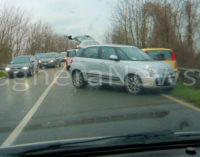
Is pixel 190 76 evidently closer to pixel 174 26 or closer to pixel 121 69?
pixel 121 69

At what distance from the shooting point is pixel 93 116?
7281 millimetres

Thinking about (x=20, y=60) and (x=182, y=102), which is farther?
(x=20, y=60)

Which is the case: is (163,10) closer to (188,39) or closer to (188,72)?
(188,39)

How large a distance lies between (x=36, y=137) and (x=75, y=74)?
7.64 m

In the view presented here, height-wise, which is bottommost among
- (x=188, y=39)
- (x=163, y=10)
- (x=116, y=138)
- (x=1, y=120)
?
(x=1, y=120)

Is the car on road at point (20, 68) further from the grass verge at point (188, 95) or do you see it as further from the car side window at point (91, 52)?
the grass verge at point (188, 95)

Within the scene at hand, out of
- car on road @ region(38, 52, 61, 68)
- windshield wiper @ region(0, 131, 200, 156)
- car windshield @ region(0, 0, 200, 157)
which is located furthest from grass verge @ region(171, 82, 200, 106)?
car on road @ region(38, 52, 61, 68)

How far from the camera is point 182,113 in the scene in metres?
7.35

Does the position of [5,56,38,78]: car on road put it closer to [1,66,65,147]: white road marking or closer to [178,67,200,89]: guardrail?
[178,67,200,89]: guardrail

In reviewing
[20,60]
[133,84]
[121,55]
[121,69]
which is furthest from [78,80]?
[20,60]

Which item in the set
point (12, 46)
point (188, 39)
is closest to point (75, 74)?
point (188, 39)

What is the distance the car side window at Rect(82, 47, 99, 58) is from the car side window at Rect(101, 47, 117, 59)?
332 mm

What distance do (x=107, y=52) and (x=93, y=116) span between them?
494 centimetres

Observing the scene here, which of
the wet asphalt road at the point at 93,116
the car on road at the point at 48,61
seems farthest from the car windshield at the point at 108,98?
the car on road at the point at 48,61
